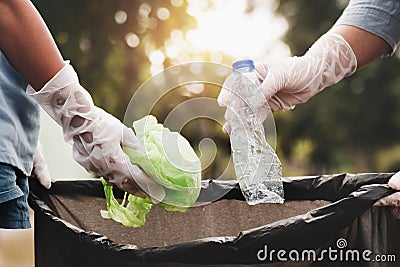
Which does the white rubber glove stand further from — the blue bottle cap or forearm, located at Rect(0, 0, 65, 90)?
forearm, located at Rect(0, 0, 65, 90)

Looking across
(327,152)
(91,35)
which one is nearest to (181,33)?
(91,35)

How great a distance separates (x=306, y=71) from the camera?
1.76m

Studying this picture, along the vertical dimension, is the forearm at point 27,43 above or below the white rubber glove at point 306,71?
above

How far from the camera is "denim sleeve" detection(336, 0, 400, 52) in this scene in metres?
1.76

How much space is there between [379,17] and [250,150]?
0.50 m

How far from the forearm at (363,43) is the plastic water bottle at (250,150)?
36cm

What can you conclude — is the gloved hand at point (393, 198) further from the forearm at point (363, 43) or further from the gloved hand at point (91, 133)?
the forearm at point (363, 43)

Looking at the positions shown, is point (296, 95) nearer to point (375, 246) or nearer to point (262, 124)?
point (262, 124)

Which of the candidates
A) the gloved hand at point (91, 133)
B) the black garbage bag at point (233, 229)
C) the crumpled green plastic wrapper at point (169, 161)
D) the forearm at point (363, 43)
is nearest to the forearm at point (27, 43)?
the gloved hand at point (91, 133)

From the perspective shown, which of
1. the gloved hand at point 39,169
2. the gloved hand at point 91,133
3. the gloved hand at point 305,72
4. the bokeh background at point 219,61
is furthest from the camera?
the bokeh background at point 219,61

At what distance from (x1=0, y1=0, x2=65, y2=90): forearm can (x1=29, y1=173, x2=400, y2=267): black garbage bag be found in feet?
1.07

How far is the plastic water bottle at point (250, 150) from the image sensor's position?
59.3 inches

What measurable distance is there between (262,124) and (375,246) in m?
0.34

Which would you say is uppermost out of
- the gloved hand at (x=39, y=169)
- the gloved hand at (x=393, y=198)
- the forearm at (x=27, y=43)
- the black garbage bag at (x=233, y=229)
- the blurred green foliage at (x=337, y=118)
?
the forearm at (x=27, y=43)
